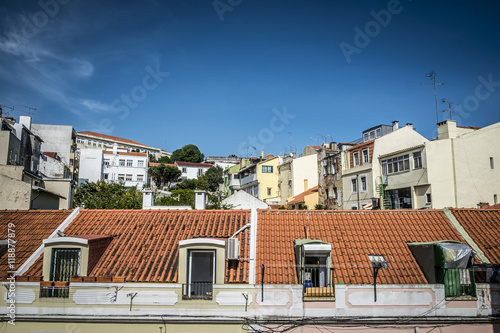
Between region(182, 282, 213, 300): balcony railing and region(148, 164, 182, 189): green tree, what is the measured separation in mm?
74469

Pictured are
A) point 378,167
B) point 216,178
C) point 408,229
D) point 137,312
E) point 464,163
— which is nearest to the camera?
point 137,312

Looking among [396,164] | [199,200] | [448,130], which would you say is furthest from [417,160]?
[199,200]

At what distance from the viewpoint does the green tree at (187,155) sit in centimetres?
10819

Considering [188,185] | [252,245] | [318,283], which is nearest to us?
[318,283]

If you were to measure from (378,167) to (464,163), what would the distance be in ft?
24.8

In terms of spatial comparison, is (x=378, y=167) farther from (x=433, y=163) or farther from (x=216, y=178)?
(x=216, y=178)

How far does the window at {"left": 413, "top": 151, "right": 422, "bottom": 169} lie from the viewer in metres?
29.2

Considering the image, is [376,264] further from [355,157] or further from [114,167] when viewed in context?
[114,167]

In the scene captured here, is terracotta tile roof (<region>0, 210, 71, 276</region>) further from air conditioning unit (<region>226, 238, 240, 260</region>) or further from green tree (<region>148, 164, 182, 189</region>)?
green tree (<region>148, 164, 182, 189</region>)

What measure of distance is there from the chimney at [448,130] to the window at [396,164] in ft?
11.7

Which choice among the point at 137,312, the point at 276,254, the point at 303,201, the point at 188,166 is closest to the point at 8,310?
the point at 137,312

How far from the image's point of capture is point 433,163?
28.5 m

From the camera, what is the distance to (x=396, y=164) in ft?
104

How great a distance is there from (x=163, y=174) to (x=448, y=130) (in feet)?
216
